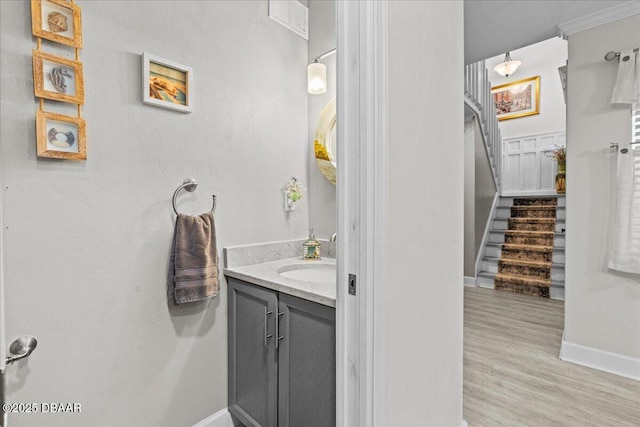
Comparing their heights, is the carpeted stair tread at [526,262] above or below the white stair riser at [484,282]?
above

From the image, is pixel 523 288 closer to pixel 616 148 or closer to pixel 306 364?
pixel 616 148

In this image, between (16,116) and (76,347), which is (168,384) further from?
(16,116)

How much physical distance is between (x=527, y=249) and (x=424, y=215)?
14.3ft

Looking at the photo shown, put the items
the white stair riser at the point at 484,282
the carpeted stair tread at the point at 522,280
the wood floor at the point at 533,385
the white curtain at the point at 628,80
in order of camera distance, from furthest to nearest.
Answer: the white stair riser at the point at 484,282 → the carpeted stair tread at the point at 522,280 → the white curtain at the point at 628,80 → the wood floor at the point at 533,385

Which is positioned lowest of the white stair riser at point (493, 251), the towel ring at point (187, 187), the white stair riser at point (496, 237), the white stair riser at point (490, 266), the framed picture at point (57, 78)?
the white stair riser at point (490, 266)

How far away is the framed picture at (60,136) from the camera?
1.13 m

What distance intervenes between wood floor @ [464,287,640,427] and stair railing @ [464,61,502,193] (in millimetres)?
2820

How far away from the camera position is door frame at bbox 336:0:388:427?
0.94 metres

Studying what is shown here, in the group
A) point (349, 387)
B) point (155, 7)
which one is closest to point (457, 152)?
point (349, 387)

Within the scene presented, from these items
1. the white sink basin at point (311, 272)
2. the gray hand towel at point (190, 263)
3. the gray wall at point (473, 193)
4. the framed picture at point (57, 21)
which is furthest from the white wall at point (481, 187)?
the framed picture at point (57, 21)

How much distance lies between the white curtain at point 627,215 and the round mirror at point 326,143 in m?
1.89

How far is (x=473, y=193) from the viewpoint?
184 inches

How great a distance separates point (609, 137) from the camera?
221 centimetres

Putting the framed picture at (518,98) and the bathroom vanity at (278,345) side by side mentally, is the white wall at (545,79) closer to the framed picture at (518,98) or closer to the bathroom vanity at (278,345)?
the framed picture at (518,98)
